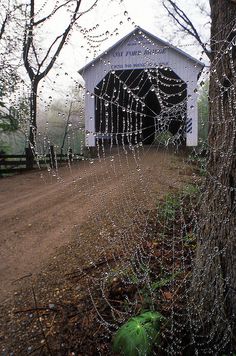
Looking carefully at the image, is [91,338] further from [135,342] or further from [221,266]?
[221,266]

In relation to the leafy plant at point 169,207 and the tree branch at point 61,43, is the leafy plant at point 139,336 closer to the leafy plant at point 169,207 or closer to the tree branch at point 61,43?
the leafy plant at point 169,207

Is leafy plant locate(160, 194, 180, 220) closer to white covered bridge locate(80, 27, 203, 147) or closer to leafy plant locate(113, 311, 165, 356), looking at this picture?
white covered bridge locate(80, 27, 203, 147)

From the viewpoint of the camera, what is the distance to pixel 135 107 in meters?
10.4

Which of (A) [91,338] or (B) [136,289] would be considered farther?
(B) [136,289]

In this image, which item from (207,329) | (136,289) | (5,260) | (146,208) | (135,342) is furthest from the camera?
(146,208)

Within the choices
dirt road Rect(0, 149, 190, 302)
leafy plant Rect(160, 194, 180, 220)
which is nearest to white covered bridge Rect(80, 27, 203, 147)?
dirt road Rect(0, 149, 190, 302)

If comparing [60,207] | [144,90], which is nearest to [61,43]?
[60,207]

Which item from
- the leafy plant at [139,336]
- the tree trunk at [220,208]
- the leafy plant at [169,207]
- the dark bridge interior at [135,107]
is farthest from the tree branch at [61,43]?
the leafy plant at [139,336]

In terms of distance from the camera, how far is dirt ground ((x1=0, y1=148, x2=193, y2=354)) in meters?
4.38

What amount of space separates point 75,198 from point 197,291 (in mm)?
4195

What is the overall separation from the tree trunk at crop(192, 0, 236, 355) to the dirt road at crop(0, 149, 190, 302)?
1.71 m

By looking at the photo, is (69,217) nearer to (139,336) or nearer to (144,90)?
(139,336)

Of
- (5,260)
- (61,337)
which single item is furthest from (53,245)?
(61,337)

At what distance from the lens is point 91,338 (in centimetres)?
321
